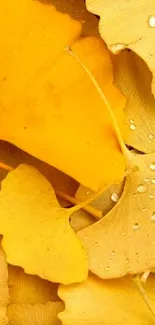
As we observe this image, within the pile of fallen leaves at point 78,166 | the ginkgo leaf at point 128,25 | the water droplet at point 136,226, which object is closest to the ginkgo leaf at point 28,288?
the pile of fallen leaves at point 78,166

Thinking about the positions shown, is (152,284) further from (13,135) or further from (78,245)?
(13,135)

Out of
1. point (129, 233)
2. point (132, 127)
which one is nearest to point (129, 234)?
point (129, 233)

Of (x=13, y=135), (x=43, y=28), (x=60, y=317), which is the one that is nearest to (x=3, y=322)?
(x=60, y=317)

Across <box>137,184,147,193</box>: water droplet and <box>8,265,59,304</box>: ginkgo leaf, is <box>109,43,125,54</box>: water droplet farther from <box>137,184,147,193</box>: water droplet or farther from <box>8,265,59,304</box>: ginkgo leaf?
<box>8,265,59,304</box>: ginkgo leaf

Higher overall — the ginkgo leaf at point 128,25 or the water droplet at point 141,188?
the ginkgo leaf at point 128,25

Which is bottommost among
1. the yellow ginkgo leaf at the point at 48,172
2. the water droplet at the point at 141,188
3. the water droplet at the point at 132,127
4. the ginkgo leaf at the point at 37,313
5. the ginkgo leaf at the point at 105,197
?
the ginkgo leaf at the point at 37,313

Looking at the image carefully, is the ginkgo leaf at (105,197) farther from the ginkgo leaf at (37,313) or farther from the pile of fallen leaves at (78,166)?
the ginkgo leaf at (37,313)
